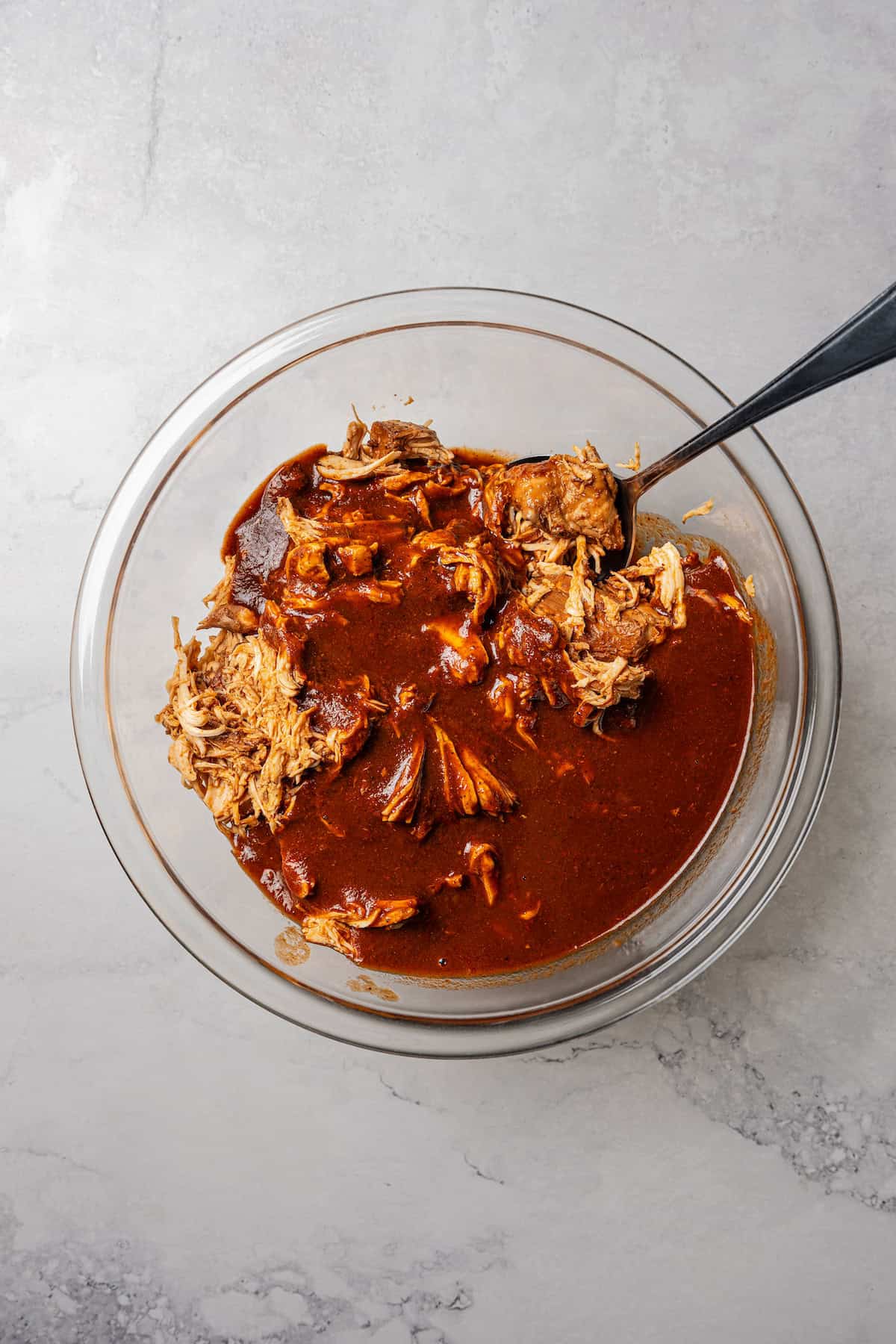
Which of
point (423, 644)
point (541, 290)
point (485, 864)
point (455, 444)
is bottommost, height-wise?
point (485, 864)

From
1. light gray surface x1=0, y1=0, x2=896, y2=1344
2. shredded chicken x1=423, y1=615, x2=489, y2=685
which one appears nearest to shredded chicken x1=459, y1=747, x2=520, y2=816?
shredded chicken x1=423, y1=615, x2=489, y2=685

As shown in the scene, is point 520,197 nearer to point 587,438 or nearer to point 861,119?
point 587,438

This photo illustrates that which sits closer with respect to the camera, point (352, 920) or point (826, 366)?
point (826, 366)

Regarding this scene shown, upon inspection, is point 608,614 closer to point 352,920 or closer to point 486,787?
point 486,787

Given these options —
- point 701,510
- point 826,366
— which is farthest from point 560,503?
point 826,366

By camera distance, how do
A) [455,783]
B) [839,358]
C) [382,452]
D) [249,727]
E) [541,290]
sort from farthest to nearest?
[541,290] < [382,452] < [249,727] < [455,783] < [839,358]

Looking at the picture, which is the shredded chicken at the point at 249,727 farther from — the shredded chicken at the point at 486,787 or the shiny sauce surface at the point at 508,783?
the shredded chicken at the point at 486,787
